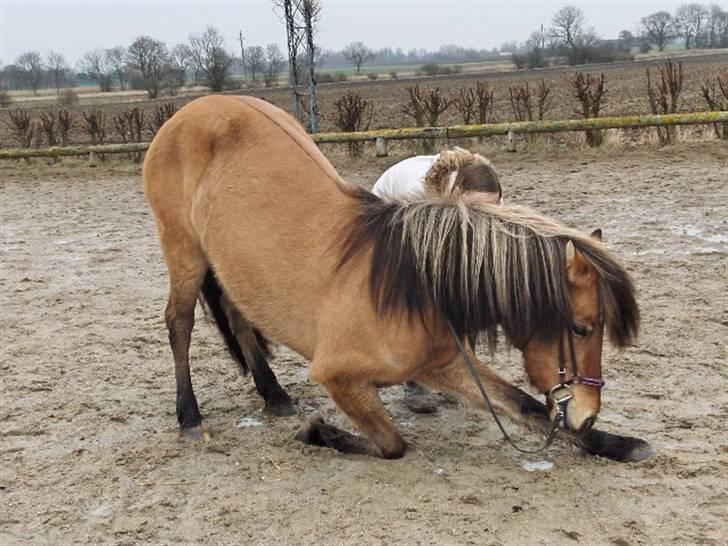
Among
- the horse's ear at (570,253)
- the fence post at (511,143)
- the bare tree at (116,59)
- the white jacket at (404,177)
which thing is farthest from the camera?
the bare tree at (116,59)

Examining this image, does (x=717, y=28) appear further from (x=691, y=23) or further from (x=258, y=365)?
(x=258, y=365)

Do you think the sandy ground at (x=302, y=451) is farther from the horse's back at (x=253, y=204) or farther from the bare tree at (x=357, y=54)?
the bare tree at (x=357, y=54)

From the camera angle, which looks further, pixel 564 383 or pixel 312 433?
pixel 312 433

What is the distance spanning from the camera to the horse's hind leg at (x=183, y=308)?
395 centimetres

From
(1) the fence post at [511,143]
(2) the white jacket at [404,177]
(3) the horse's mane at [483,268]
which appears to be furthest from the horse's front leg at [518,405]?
(1) the fence post at [511,143]

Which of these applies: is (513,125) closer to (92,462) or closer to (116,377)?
(116,377)

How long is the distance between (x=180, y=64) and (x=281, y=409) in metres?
58.5

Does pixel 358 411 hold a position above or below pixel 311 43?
below

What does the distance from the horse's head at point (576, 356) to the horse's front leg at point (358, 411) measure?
716mm

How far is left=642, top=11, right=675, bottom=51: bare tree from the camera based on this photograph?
90062mm

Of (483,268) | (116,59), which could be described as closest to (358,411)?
(483,268)

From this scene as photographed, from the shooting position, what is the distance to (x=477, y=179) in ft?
11.5

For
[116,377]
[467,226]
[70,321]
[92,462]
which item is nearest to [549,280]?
[467,226]

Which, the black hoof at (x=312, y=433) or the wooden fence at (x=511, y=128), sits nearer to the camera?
the black hoof at (x=312, y=433)
